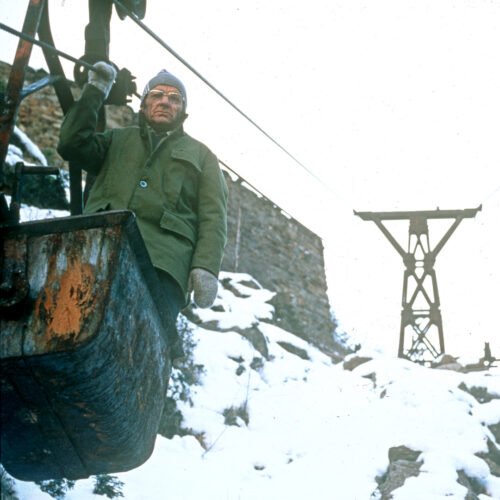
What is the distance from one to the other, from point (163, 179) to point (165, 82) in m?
0.53

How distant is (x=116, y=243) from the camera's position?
163 cm

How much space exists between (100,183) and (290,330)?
8.86 metres

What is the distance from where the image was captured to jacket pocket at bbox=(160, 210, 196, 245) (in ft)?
7.63

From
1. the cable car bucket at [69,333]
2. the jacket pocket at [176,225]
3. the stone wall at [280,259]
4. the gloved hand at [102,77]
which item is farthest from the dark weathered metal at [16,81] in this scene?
the stone wall at [280,259]

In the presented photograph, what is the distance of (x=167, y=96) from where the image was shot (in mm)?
2744

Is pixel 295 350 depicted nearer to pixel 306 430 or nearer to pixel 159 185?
pixel 306 430

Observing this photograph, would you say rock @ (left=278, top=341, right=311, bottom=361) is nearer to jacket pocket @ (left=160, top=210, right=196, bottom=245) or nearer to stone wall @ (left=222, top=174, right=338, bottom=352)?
stone wall @ (left=222, top=174, right=338, bottom=352)


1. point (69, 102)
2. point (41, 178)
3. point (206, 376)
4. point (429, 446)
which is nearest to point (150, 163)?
point (69, 102)

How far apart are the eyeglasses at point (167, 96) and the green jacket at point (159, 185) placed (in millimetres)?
156

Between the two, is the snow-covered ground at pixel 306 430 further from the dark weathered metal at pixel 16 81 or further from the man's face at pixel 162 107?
the dark weathered metal at pixel 16 81

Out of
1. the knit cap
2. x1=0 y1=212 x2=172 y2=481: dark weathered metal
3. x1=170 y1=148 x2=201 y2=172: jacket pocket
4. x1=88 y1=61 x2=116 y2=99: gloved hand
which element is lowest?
x1=0 y1=212 x2=172 y2=481: dark weathered metal

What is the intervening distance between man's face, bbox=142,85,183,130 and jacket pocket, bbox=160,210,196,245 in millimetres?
543

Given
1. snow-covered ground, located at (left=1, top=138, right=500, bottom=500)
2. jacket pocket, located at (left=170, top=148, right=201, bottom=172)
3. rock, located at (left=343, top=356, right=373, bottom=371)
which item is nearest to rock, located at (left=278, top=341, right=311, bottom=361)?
snow-covered ground, located at (left=1, top=138, right=500, bottom=500)

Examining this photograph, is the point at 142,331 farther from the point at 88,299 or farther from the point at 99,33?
the point at 99,33
